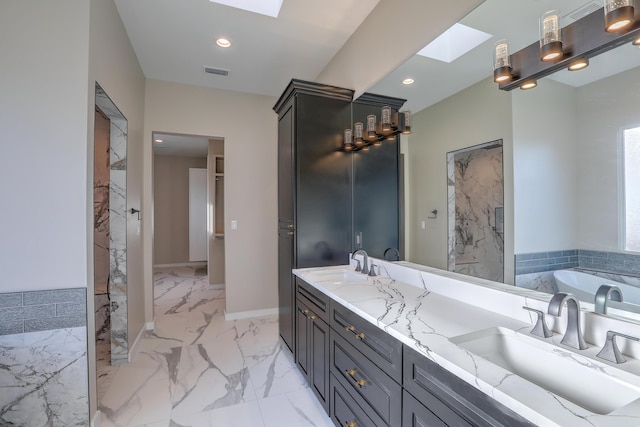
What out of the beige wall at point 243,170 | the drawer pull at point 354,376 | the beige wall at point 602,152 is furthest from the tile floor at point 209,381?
the beige wall at point 602,152

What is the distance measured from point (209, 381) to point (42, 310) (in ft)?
4.24

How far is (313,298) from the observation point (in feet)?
6.93

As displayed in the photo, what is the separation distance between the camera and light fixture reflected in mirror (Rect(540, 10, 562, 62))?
3.70 feet

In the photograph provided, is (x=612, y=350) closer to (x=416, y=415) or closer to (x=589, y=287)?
(x=589, y=287)

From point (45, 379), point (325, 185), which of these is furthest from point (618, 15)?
point (45, 379)

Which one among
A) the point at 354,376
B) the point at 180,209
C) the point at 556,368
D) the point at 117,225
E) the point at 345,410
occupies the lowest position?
the point at 345,410

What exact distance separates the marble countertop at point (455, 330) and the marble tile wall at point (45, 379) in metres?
1.45

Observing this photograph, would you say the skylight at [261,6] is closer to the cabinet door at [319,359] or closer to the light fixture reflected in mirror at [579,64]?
the light fixture reflected in mirror at [579,64]

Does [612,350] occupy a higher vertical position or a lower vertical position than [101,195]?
lower

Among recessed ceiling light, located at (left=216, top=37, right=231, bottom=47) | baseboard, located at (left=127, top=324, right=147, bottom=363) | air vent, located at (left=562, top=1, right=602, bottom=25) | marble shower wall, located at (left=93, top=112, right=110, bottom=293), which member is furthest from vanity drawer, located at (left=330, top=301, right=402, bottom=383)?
recessed ceiling light, located at (left=216, top=37, right=231, bottom=47)

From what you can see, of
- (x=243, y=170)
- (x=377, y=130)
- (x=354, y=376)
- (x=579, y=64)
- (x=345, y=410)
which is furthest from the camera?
(x=243, y=170)

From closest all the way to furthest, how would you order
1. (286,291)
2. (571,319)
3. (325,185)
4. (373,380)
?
1. (571,319)
2. (373,380)
3. (325,185)
4. (286,291)

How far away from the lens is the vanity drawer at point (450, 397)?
79 cm

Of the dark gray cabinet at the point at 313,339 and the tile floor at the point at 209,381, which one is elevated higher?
the dark gray cabinet at the point at 313,339
